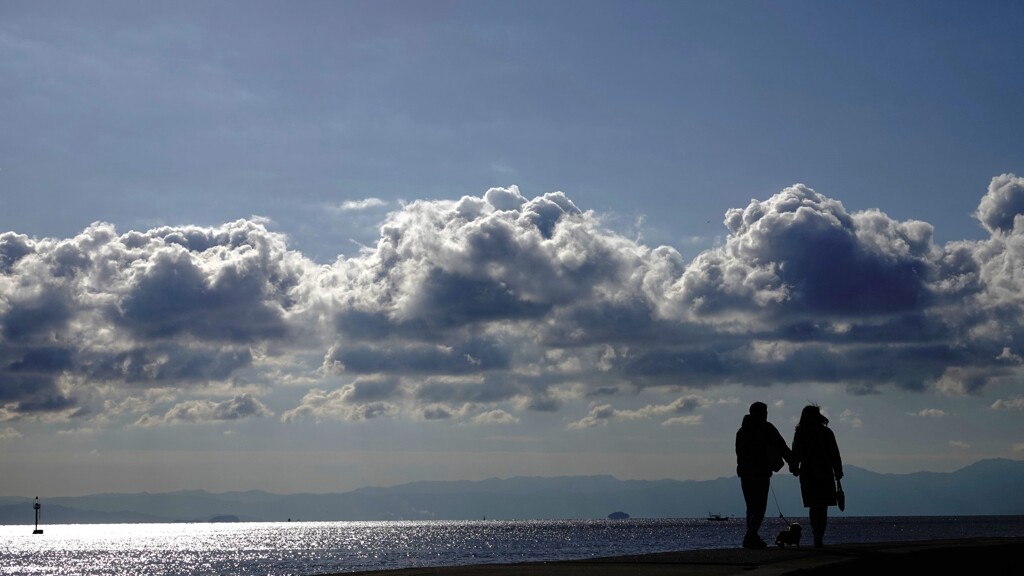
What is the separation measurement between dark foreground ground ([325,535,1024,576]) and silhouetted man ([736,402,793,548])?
61.9 inches

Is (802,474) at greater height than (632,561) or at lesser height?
greater

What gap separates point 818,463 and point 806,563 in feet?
14.0

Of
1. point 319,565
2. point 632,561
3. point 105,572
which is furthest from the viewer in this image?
point 105,572

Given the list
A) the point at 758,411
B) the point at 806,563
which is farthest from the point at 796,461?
the point at 806,563

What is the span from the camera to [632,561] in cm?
1461

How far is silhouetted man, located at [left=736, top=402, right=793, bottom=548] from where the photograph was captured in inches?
661

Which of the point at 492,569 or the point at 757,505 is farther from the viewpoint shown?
the point at 757,505

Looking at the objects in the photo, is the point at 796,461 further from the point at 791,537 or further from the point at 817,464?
the point at 791,537

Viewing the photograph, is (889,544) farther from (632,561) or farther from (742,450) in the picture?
(632,561)

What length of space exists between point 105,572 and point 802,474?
115 metres

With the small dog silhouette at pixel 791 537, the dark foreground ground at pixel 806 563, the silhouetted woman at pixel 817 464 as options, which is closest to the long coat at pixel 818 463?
the silhouetted woman at pixel 817 464

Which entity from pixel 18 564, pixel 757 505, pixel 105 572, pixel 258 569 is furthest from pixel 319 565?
pixel 757 505

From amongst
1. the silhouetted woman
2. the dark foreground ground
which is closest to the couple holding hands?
the silhouetted woman

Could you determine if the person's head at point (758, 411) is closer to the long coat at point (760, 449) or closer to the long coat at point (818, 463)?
the long coat at point (760, 449)
